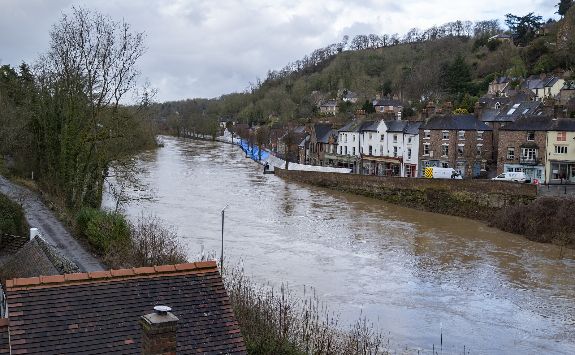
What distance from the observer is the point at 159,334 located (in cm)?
669

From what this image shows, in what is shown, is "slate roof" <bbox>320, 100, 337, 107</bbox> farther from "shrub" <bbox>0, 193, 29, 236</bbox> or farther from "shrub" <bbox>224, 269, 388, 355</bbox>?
"shrub" <bbox>224, 269, 388, 355</bbox>

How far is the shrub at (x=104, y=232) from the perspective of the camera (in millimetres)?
19753

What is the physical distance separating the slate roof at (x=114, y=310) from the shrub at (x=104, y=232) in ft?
37.8

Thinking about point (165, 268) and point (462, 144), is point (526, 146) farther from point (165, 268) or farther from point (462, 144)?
point (165, 268)

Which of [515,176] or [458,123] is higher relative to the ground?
[458,123]

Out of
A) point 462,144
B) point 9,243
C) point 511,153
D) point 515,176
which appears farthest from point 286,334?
point 462,144

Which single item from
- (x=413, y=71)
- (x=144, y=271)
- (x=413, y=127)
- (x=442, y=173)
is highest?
(x=413, y=71)

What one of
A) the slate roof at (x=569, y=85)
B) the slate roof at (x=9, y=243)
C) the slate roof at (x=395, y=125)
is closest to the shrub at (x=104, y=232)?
the slate roof at (x=9, y=243)

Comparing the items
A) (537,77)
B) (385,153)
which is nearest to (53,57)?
(385,153)

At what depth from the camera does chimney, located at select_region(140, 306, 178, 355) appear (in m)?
6.66

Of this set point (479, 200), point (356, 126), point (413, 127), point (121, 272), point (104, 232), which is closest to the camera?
point (121, 272)

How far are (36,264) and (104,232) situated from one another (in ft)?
15.1

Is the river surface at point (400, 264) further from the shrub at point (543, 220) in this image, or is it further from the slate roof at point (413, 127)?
the slate roof at point (413, 127)

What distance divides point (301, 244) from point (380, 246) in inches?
147
